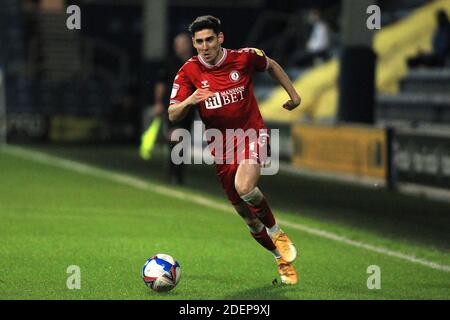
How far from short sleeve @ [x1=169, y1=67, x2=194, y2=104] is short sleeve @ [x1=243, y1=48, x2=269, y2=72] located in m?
0.58

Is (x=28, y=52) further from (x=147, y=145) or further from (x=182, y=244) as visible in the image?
(x=182, y=244)

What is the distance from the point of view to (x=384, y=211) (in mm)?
16859

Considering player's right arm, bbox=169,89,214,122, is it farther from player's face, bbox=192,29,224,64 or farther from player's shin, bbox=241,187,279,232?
player's shin, bbox=241,187,279,232

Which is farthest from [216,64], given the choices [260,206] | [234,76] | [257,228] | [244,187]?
[257,228]

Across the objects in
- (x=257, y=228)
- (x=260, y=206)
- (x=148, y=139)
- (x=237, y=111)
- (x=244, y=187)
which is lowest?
(x=148, y=139)

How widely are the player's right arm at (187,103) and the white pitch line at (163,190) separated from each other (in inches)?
125

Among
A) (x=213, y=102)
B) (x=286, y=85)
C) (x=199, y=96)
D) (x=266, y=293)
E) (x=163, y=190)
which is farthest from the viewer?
(x=163, y=190)

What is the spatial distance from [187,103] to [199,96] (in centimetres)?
11

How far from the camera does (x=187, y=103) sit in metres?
9.56

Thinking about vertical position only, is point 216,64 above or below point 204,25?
below

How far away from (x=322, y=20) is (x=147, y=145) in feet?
32.2

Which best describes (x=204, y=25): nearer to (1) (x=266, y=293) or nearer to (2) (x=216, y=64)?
(2) (x=216, y=64)

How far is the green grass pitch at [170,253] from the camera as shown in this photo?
9.77 meters
